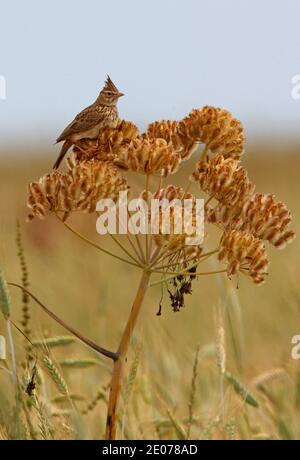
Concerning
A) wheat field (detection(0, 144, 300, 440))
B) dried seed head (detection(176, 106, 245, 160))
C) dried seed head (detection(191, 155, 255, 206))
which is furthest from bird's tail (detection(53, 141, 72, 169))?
dried seed head (detection(191, 155, 255, 206))

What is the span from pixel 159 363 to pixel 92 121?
207 centimetres

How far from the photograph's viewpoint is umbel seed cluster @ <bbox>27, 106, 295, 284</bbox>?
280 centimetres

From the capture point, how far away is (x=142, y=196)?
284cm

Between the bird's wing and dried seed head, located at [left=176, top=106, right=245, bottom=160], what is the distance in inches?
12.9

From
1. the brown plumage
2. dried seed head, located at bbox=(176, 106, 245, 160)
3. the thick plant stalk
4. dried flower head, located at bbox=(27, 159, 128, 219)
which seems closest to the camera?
the thick plant stalk

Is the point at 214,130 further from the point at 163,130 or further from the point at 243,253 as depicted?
the point at 243,253

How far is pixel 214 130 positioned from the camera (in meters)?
3.06

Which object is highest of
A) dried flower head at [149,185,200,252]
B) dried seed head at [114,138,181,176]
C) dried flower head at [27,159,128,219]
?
dried seed head at [114,138,181,176]

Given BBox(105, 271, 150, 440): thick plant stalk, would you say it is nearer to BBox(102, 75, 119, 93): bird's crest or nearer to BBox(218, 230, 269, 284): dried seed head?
BBox(218, 230, 269, 284): dried seed head

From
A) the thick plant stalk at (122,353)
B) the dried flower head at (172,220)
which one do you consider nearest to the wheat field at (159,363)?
the thick plant stalk at (122,353)

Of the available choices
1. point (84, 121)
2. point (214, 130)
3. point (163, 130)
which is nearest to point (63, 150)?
point (84, 121)

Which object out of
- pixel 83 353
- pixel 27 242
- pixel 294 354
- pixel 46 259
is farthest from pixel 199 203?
pixel 27 242

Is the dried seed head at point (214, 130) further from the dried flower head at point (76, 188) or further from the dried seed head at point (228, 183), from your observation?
the dried flower head at point (76, 188)
